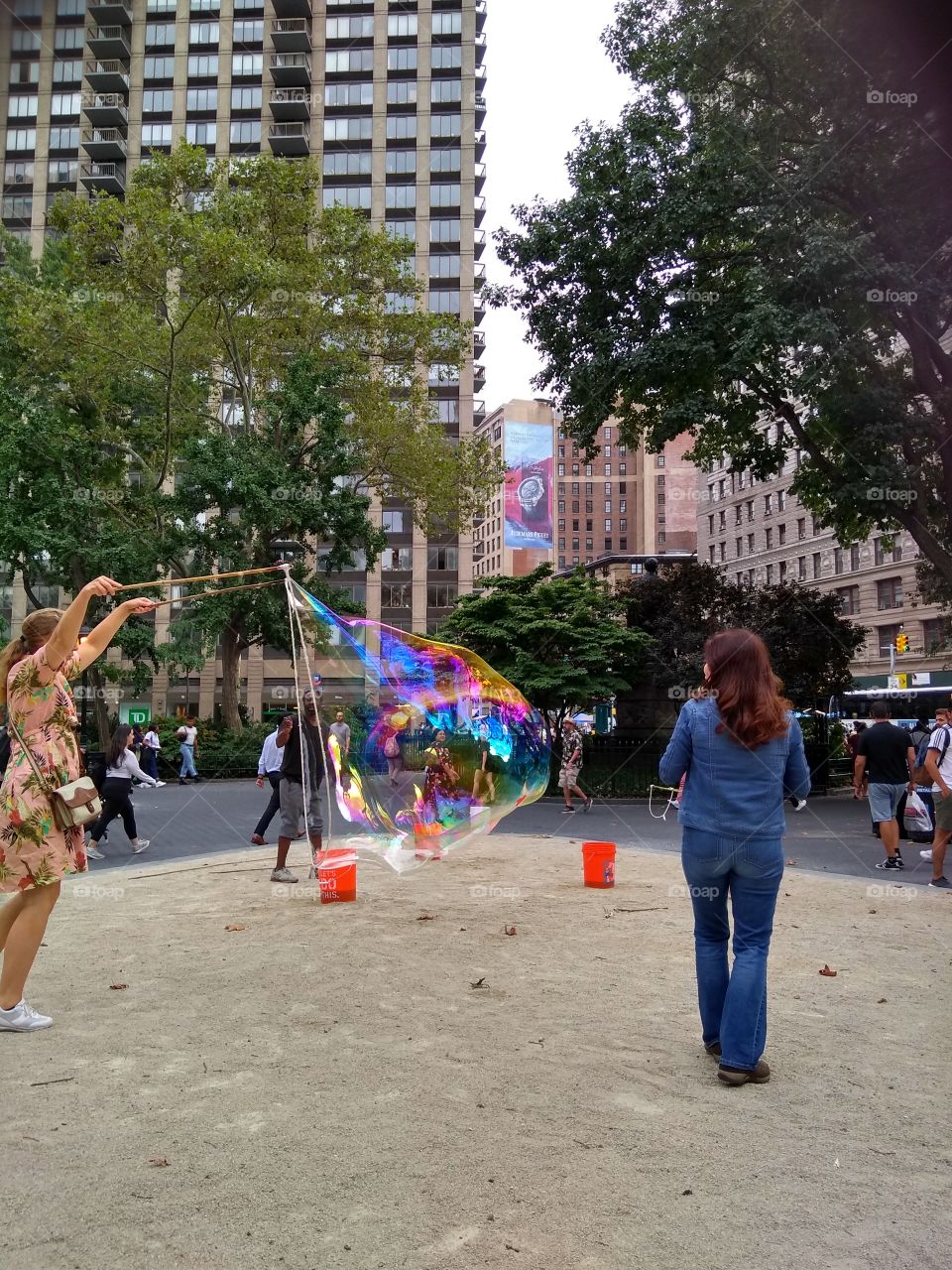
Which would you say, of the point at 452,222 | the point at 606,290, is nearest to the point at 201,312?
the point at 606,290

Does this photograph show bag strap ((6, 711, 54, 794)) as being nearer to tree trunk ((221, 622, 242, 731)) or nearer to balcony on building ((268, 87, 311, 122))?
tree trunk ((221, 622, 242, 731))

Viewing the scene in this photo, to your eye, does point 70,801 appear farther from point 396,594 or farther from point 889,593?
point 396,594

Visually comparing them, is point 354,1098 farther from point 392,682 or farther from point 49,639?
point 392,682

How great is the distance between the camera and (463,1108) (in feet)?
12.5

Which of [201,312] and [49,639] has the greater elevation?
[201,312]

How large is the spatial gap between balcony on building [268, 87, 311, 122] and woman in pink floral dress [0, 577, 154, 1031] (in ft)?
233

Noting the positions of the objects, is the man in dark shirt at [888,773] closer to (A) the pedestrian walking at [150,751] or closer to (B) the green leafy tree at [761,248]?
(B) the green leafy tree at [761,248]

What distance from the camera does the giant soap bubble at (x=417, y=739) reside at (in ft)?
26.1

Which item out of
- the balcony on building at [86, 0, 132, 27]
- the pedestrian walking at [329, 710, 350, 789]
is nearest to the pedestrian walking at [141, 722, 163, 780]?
the pedestrian walking at [329, 710, 350, 789]

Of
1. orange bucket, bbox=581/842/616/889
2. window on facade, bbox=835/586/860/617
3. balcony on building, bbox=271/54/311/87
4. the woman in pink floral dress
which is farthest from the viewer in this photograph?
balcony on building, bbox=271/54/311/87

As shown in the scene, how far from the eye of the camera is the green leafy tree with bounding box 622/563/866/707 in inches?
837

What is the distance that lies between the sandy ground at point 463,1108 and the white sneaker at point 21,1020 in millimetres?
86

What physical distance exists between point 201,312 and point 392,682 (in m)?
24.1

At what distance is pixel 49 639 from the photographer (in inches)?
186
